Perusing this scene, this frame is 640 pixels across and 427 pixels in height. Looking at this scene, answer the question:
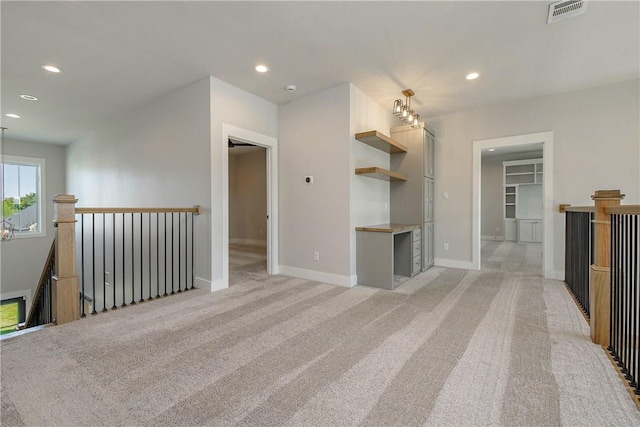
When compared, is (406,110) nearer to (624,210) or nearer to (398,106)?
(398,106)

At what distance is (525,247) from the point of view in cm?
722

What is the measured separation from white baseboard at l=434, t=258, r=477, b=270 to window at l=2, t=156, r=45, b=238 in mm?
9091

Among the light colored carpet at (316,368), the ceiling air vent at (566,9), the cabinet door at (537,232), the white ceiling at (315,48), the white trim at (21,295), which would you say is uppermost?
the white ceiling at (315,48)

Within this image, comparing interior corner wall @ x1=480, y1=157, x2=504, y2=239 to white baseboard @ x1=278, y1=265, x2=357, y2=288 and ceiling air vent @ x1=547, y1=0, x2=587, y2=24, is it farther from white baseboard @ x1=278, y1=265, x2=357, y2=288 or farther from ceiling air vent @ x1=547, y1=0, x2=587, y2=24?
white baseboard @ x1=278, y1=265, x2=357, y2=288

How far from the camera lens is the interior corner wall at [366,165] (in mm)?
3707

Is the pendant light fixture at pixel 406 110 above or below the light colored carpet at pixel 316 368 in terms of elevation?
above

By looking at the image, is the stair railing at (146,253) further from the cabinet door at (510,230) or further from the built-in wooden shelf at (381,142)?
the cabinet door at (510,230)

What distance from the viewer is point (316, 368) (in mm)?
1789

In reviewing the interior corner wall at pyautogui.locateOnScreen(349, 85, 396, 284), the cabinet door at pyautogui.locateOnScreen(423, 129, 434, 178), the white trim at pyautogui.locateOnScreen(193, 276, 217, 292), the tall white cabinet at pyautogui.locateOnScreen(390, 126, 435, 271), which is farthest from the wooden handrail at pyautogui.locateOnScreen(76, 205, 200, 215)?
the cabinet door at pyautogui.locateOnScreen(423, 129, 434, 178)

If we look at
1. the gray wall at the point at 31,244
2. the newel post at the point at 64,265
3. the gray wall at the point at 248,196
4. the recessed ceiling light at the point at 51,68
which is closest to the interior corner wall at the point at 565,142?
the gray wall at the point at 248,196

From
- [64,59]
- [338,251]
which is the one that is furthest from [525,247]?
[64,59]

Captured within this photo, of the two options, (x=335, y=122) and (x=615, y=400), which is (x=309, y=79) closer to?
(x=335, y=122)

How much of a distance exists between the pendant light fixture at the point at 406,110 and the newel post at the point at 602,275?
223 cm

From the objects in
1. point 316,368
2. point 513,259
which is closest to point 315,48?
point 316,368
